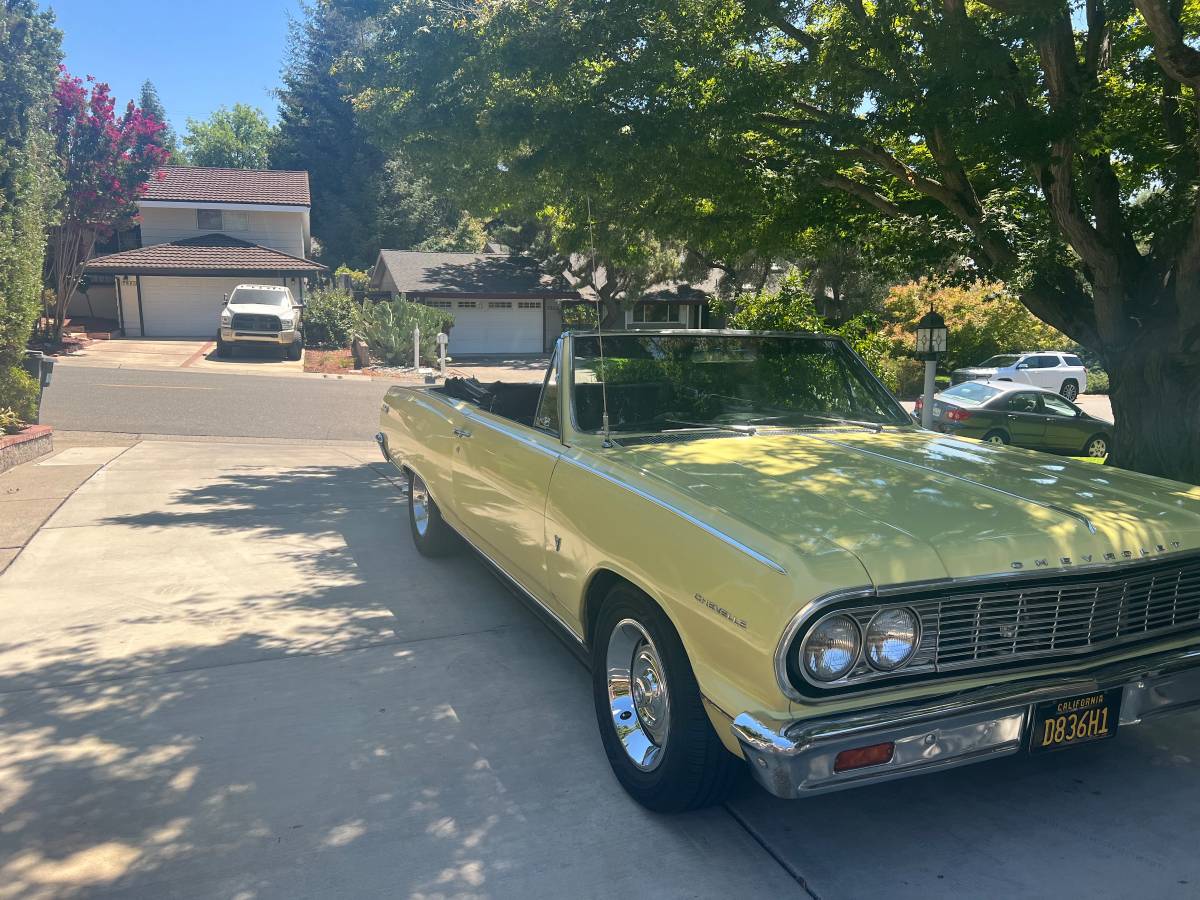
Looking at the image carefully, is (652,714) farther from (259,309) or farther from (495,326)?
(495,326)

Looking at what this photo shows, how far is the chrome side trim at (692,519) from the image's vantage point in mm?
2688

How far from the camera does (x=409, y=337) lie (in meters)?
27.6

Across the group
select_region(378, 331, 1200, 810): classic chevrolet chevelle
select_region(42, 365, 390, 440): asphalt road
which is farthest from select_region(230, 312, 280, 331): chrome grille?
select_region(378, 331, 1200, 810): classic chevrolet chevelle

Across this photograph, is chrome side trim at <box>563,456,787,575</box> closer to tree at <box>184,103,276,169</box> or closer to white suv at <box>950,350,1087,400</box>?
white suv at <box>950,350,1087,400</box>

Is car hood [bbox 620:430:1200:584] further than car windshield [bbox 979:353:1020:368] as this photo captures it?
No

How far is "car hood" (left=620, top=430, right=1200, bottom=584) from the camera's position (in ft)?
9.08

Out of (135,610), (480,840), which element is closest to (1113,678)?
(480,840)

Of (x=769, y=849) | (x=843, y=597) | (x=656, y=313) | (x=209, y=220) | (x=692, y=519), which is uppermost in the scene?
(x=209, y=220)

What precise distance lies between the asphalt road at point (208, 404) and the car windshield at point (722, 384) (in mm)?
9607

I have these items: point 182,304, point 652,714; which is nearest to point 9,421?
point 652,714

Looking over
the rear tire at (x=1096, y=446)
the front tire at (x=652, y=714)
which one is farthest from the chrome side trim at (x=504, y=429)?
the rear tire at (x=1096, y=446)

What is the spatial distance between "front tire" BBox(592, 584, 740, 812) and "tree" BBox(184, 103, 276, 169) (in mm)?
73224

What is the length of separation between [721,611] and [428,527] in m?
3.97

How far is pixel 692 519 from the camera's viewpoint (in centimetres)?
302
